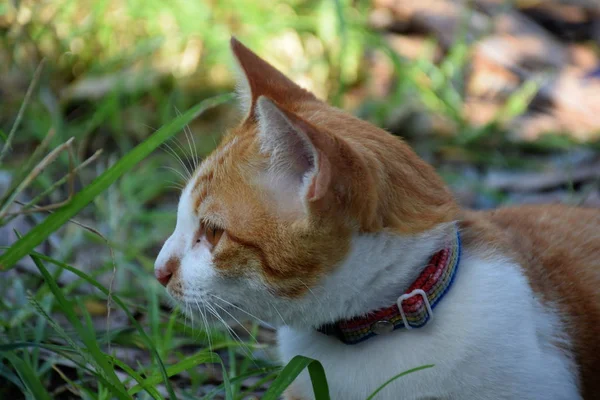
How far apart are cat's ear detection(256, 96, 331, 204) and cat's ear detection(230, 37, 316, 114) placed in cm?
18

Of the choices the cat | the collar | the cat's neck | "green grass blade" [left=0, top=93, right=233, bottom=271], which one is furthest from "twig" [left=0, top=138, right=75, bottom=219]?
A: the collar

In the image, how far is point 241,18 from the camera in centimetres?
417

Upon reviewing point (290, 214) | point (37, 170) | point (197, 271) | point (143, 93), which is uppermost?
point (37, 170)

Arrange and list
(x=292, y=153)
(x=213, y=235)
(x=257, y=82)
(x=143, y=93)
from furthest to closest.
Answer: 1. (x=143, y=93)
2. (x=257, y=82)
3. (x=213, y=235)
4. (x=292, y=153)

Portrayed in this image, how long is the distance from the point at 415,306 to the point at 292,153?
404mm

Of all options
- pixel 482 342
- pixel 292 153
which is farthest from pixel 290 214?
pixel 482 342

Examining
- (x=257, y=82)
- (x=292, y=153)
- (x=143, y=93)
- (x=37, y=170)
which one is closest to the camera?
(x=37, y=170)

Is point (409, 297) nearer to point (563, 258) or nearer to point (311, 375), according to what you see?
point (311, 375)

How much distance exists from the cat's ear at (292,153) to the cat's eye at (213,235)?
6.5 inches

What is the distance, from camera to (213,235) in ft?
5.50

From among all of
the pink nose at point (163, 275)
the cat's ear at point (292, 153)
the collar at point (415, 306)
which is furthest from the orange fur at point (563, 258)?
the pink nose at point (163, 275)

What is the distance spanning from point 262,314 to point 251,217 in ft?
0.71

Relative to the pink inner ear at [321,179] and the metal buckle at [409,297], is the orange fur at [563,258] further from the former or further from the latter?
the pink inner ear at [321,179]

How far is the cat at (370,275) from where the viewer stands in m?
1.57
